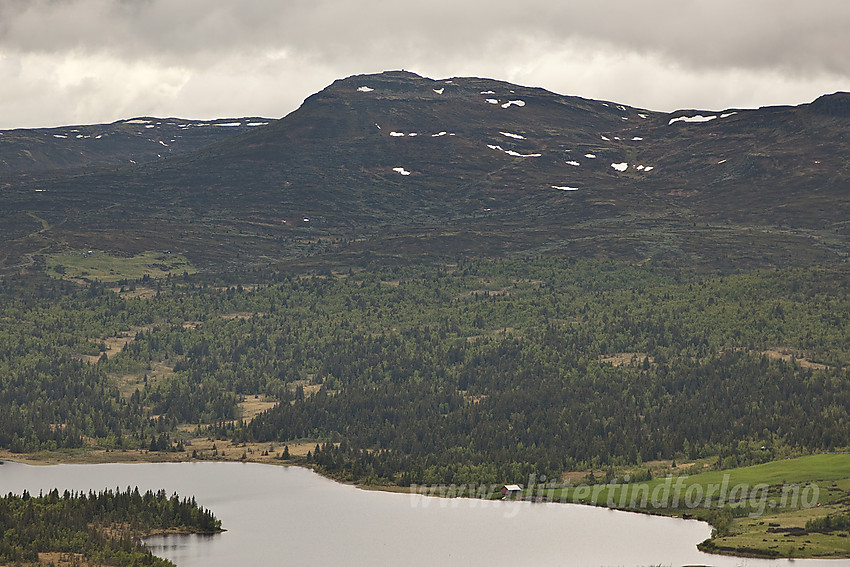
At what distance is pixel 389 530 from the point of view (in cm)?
9850

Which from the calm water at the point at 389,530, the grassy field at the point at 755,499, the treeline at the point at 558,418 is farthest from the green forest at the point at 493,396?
the calm water at the point at 389,530

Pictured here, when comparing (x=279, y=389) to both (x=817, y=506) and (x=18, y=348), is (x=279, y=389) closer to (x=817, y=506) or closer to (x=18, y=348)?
(x=18, y=348)

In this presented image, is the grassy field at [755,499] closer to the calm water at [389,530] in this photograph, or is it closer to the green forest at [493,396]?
the calm water at [389,530]

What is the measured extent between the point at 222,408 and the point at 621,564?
98634mm

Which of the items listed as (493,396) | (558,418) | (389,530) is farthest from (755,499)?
(493,396)

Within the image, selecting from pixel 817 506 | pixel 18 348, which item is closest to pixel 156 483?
pixel 817 506

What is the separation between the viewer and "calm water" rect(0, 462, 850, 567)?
286 feet

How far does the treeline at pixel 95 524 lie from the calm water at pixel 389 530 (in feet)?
9.21

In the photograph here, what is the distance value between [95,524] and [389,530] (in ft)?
76.9

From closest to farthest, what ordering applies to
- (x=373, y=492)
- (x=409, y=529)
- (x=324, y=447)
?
(x=409, y=529) < (x=373, y=492) < (x=324, y=447)

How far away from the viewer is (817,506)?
100 metres

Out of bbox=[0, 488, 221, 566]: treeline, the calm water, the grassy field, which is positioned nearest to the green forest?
the grassy field

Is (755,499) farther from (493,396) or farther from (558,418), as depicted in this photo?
(493,396)

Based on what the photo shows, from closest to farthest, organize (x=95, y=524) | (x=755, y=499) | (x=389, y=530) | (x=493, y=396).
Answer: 1. (x=95, y=524)
2. (x=389, y=530)
3. (x=755, y=499)
4. (x=493, y=396)
